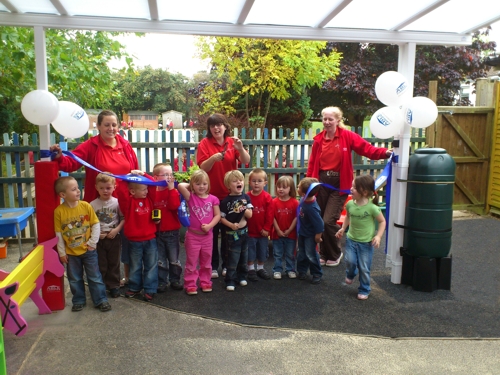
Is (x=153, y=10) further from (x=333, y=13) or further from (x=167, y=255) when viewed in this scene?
(x=167, y=255)

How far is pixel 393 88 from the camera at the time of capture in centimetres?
432

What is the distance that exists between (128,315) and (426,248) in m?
2.91

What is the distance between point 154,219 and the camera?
4.01m

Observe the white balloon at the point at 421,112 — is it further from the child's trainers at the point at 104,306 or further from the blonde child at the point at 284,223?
the child's trainers at the point at 104,306

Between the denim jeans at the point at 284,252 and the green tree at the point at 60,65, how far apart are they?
180 inches

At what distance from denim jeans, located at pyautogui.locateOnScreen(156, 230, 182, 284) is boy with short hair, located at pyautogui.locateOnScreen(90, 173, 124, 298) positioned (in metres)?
0.39

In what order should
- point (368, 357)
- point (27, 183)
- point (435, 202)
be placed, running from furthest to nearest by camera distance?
1. point (27, 183)
2. point (435, 202)
3. point (368, 357)

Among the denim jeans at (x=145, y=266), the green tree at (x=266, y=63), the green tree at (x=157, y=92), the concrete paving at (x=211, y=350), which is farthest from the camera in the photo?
the green tree at (x=157, y=92)

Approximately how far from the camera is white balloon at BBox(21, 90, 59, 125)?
357 cm

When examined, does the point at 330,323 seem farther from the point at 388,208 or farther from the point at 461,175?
the point at 461,175

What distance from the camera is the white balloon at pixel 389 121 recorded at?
14.4 feet


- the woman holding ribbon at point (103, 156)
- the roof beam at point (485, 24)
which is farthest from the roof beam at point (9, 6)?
the roof beam at point (485, 24)

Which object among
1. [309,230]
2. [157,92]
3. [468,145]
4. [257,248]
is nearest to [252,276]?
[257,248]

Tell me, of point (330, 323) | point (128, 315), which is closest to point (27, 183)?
point (128, 315)
